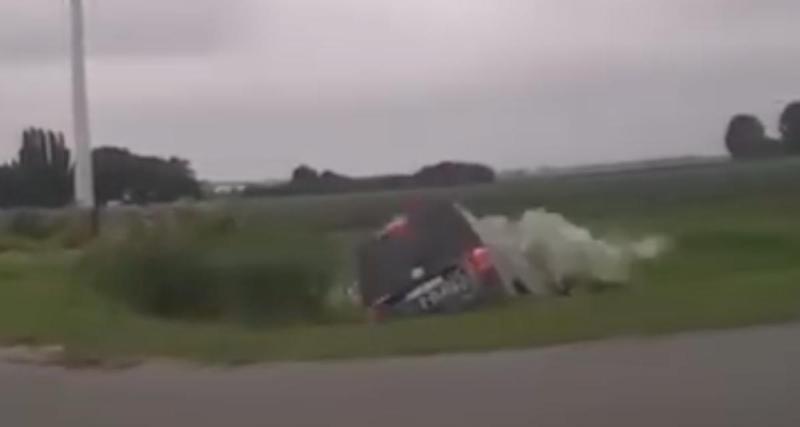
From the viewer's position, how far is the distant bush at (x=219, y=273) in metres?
21.5

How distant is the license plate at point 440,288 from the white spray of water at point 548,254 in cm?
119

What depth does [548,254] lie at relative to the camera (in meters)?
23.8

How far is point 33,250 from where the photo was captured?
132 feet

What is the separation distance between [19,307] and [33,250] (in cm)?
1766

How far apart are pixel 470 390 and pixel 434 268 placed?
876cm

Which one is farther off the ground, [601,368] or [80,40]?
[80,40]

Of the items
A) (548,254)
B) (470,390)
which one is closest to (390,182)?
(548,254)

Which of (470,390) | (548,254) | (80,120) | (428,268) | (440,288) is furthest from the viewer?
(80,120)

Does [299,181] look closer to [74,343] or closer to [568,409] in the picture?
[74,343]

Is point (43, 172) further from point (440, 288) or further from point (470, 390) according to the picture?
point (470, 390)

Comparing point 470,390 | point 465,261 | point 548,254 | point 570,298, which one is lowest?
point 570,298

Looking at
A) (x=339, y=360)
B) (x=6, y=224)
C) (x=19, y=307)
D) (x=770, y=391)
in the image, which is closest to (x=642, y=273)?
(x=19, y=307)

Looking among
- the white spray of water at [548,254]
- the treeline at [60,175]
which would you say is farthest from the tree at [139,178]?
the white spray of water at [548,254]

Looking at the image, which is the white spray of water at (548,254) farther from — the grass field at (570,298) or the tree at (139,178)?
the tree at (139,178)
